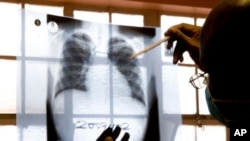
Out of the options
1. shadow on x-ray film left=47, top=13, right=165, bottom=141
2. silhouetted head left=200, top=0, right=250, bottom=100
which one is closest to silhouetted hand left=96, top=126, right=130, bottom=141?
Result: shadow on x-ray film left=47, top=13, right=165, bottom=141

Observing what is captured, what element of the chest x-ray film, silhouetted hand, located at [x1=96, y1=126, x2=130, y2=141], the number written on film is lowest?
silhouetted hand, located at [x1=96, y1=126, x2=130, y2=141]

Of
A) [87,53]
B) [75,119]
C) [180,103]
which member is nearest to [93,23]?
[87,53]

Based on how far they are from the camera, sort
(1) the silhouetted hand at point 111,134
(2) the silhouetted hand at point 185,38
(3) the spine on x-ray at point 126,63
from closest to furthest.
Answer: (2) the silhouetted hand at point 185,38, (1) the silhouetted hand at point 111,134, (3) the spine on x-ray at point 126,63

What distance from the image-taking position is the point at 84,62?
5.02ft

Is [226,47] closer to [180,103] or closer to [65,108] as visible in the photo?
[65,108]

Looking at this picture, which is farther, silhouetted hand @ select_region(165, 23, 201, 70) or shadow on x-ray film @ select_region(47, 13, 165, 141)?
shadow on x-ray film @ select_region(47, 13, 165, 141)

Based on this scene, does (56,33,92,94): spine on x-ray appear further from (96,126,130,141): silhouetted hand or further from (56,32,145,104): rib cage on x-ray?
(96,126,130,141): silhouetted hand

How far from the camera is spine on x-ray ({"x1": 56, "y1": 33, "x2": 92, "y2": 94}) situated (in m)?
1.49

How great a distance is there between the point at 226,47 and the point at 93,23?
1340 millimetres

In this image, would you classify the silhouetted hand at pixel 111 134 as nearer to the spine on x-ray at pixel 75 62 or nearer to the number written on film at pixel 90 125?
the number written on film at pixel 90 125

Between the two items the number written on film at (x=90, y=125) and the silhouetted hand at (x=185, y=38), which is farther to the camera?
the number written on film at (x=90, y=125)

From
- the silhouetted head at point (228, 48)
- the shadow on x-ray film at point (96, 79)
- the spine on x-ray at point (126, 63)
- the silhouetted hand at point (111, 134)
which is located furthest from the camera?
the spine on x-ray at point (126, 63)

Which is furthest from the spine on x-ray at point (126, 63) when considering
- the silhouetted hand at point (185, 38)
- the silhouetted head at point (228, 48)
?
the silhouetted head at point (228, 48)

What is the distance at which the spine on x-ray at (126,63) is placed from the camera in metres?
1.60
